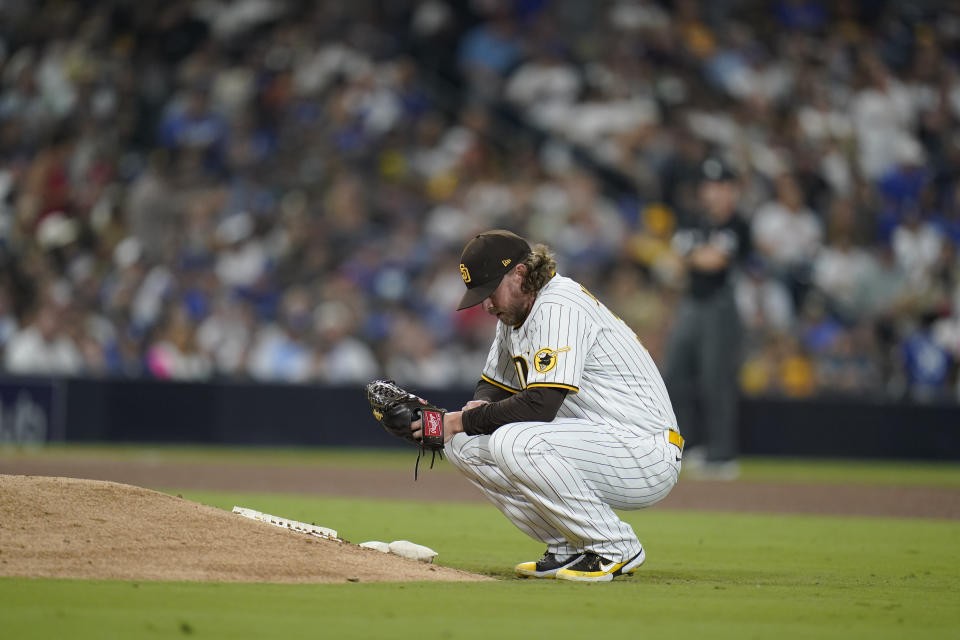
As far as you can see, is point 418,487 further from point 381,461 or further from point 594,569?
point 594,569

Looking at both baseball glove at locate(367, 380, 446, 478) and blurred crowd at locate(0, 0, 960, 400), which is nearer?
baseball glove at locate(367, 380, 446, 478)

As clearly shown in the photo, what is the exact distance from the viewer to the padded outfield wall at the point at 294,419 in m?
15.9

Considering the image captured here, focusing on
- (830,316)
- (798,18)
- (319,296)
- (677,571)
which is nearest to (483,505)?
(677,571)

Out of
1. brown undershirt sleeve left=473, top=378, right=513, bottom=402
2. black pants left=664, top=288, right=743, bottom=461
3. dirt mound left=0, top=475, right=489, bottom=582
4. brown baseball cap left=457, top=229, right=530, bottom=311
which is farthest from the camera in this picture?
black pants left=664, top=288, right=743, bottom=461

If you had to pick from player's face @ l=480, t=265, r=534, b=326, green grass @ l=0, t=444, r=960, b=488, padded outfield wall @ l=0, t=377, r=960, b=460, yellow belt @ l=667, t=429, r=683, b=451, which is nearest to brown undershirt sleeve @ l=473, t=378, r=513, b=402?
player's face @ l=480, t=265, r=534, b=326

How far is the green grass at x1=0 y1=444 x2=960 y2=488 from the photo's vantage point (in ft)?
46.5

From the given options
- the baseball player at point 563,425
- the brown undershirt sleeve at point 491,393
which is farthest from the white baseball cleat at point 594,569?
the brown undershirt sleeve at point 491,393

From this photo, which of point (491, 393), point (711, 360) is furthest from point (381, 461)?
point (491, 393)

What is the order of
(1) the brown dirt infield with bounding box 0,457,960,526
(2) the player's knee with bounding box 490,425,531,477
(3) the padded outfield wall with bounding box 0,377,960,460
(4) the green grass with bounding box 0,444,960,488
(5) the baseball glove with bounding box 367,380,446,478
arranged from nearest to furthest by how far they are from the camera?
1. (2) the player's knee with bounding box 490,425,531,477
2. (5) the baseball glove with bounding box 367,380,446,478
3. (1) the brown dirt infield with bounding box 0,457,960,526
4. (4) the green grass with bounding box 0,444,960,488
5. (3) the padded outfield wall with bounding box 0,377,960,460

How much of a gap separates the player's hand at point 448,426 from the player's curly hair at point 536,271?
67 centimetres

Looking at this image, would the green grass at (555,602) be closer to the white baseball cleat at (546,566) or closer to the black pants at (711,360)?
the white baseball cleat at (546,566)

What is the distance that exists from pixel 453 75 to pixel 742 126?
4.37 m

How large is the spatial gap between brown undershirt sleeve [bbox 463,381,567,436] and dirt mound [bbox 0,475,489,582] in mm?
685

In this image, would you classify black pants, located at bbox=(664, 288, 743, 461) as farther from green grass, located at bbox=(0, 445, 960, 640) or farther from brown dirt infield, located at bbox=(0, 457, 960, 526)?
green grass, located at bbox=(0, 445, 960, 640)
